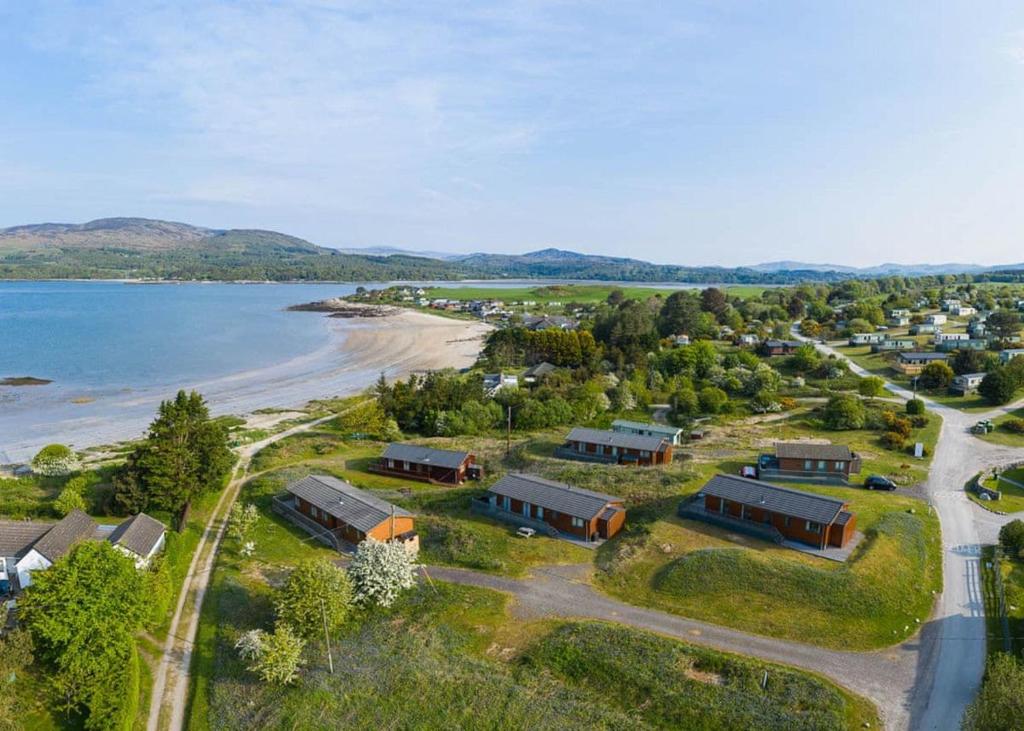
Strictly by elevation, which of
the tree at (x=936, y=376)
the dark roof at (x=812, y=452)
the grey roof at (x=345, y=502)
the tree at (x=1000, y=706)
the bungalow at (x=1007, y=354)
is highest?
the bungalow at (x=1007, y=354)

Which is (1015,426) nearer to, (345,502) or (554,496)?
(554,496)

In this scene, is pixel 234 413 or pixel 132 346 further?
pixel 132 346

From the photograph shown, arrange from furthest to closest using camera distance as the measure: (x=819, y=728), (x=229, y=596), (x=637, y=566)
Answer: (x=637, y=566), (x=229, y=596), (x=819, y=728)

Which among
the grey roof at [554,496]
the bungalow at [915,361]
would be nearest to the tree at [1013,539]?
the grey roof at [554,496]

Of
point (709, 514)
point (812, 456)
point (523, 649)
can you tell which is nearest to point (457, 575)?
point (523, 649)

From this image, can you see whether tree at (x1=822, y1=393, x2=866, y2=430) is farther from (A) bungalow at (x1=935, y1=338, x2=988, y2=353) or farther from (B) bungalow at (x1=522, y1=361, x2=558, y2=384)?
(A) bungalow at (x1=935, y1=338, x2=988, y2=353)

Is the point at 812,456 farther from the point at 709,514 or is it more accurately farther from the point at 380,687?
the point at 380,687

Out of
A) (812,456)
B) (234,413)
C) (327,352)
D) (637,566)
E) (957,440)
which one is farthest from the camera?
(327,352)

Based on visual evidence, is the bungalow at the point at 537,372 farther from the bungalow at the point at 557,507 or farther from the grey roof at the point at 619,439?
the bungalow at the point at 557,507
